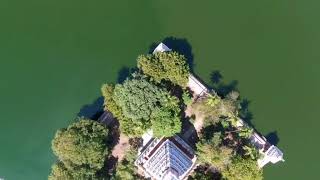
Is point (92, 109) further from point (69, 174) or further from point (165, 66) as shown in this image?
point (165, 66)

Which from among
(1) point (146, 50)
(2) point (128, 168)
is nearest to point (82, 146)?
(2) point (128, 168)

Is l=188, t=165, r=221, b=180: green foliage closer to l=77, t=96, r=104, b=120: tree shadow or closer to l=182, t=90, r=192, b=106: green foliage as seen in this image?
l=182, t=90, r=192, b=106: green foliage

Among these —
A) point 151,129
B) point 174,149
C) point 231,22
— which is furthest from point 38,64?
point 231,22

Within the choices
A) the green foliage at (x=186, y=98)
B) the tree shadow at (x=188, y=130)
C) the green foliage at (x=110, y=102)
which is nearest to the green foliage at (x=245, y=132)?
the tree shadow at (x=188, y=130)

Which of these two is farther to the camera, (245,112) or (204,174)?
(245,112)

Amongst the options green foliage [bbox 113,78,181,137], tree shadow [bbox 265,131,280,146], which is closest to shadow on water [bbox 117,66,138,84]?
green foliage [bbox 113,78,181,137]

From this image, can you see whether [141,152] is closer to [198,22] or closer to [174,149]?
[174,149]
